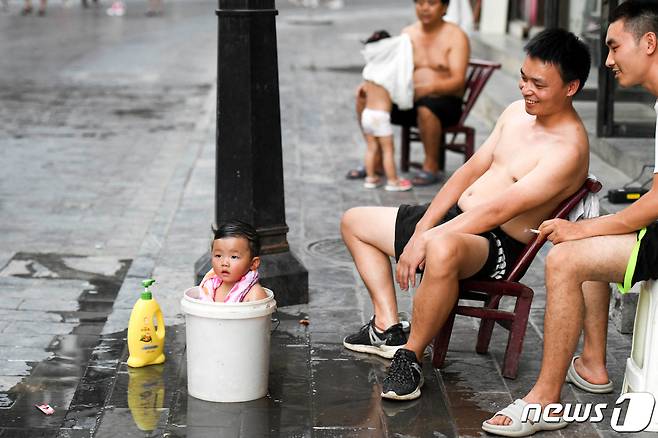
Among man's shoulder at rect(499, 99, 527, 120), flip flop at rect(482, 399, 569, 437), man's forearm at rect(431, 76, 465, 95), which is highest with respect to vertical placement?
man's shoulder at rect(499, 99, 527, 120)

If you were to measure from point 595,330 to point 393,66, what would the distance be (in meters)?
4.12

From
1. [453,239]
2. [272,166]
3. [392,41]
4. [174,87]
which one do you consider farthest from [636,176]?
[174,87]

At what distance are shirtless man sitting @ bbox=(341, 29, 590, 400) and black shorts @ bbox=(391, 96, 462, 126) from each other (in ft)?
11.7

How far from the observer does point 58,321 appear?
238 inches

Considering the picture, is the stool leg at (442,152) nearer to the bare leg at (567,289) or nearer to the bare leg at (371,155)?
the bare leg at (371,155)

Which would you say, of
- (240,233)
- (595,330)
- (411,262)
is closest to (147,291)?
(240,233)

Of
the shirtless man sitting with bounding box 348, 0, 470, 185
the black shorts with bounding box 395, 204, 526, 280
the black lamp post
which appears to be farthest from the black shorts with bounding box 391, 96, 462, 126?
the black shorts with bounding box 395, 204, 526, 280

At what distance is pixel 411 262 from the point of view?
4816mm

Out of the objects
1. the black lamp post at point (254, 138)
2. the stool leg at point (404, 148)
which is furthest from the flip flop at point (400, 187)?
the black lamp post at point (254, 138)

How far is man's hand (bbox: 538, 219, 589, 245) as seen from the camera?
4.38 m

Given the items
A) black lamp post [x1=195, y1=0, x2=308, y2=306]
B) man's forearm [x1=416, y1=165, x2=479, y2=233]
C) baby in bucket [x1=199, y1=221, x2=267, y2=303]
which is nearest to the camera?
baby in bucket [x1=199, y1=221, x2=267, y2=303]

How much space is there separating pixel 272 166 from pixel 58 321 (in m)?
1.39

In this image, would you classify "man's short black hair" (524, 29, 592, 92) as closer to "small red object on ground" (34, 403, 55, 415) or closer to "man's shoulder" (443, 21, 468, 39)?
"small red object on ground" (34, 403, 55, 415)

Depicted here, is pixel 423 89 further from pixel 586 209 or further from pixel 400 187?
pixel 586 209
